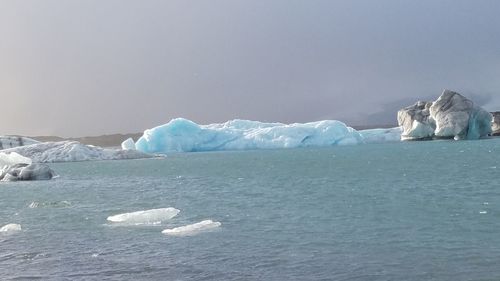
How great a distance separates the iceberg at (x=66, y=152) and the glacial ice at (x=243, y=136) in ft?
23.8

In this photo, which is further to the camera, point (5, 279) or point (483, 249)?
point (483, 249)

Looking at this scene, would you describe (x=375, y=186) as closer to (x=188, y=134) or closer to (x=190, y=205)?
(x=190, y=205)

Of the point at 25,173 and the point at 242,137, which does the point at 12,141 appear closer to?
the point at 242,137

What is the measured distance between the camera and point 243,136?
109 m

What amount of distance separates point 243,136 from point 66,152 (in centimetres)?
3355

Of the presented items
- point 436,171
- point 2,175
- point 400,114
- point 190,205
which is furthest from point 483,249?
point 400,114

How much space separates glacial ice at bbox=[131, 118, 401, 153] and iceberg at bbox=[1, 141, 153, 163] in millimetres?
7253

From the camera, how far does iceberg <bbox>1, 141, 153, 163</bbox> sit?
81344 millimetres

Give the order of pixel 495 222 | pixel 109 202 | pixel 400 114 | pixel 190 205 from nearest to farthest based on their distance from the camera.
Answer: pixel 495 222 → pixel 190 205 → pixel 109 202 → pixel 400 114

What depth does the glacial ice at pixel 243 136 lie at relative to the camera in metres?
98.2

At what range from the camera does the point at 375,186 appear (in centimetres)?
3294

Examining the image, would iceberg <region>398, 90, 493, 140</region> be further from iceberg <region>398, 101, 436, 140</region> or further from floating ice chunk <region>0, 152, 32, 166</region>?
floating ice chunk <region>0, 152, 32, 166</region>

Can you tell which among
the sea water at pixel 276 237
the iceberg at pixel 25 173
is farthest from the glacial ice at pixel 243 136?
the sea water at pixel 276 237

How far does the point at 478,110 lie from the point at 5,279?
9767 centimetres
